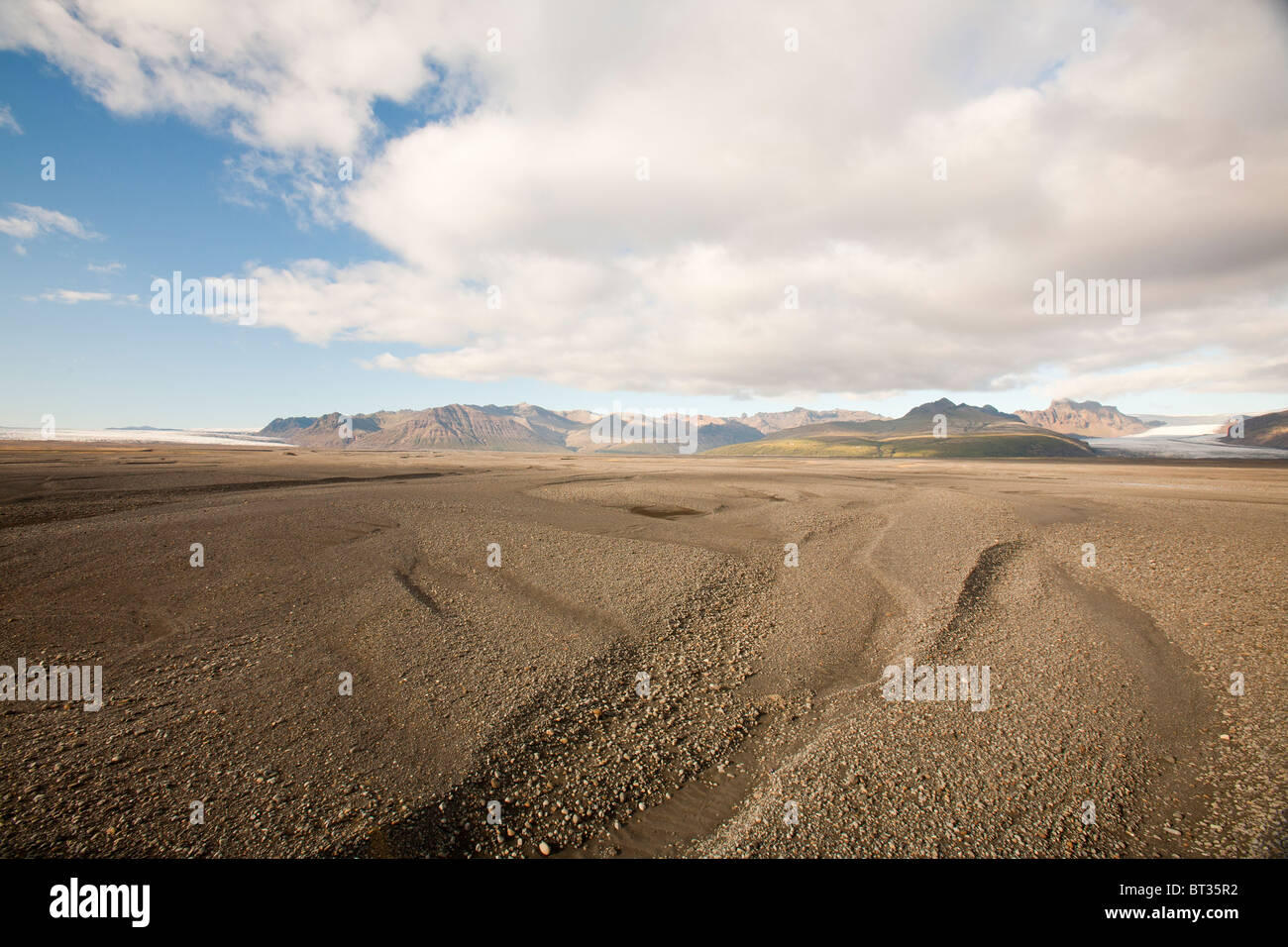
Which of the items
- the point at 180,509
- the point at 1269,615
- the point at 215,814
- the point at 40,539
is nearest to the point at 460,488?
the point at 180,509

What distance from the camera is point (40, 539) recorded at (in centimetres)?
1892

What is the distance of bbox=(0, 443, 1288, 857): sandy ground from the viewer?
6383 millimetres

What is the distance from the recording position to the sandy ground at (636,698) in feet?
20.9

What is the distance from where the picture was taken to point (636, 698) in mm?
9539

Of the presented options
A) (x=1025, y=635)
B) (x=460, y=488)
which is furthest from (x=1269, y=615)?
(x=460, y=488)

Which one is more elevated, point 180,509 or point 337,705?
point 180,509

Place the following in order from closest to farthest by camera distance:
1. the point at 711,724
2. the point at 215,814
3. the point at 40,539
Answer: the point at 215,814, the point at 711,724, the point at 40,539
